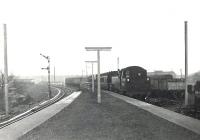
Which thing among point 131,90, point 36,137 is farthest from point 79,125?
point 131,90

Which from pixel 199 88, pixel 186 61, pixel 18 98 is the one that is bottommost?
pixel 18 98

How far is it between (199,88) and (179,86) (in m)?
20.5

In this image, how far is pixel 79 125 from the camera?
13.7 m

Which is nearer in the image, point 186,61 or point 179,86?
point 186,61

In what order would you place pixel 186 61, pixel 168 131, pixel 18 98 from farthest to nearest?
pixel 18 98 → pixel 186 61 → pixel 168 131

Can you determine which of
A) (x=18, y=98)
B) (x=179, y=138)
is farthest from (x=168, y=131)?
(x=18, y=98)

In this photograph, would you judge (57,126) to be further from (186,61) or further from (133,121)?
(186,61)

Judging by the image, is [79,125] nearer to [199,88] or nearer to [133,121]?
[133,121]

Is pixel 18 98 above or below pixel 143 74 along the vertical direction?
below

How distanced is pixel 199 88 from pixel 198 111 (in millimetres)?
1468

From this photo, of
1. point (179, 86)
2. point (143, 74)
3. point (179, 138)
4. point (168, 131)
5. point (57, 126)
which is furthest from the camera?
point (179, 86)

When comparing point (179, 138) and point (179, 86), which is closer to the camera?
point (179, 138)

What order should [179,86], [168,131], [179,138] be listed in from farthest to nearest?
[179,86] → [168,131] → [179,138]

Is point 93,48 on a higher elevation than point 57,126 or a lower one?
higher
